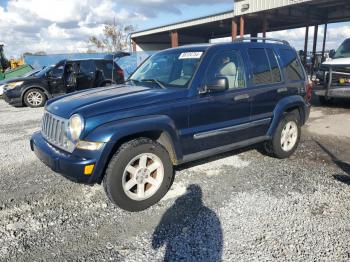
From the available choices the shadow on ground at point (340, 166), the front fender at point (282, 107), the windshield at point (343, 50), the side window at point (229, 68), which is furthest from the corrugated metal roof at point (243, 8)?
the side window at point (229, 68)

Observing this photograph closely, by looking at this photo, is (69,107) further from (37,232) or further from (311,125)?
(311,125)

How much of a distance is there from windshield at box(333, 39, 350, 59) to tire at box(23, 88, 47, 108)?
10.4 meters

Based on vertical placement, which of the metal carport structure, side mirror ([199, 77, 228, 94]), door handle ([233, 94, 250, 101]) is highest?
the metal carport structure

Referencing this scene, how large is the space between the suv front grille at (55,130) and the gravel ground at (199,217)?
80 cm

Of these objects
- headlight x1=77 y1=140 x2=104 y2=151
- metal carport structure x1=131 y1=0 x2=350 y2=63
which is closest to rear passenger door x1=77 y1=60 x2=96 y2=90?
headlight x1=77 y1=140 x2=104 y2=151

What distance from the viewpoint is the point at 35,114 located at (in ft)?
33.9

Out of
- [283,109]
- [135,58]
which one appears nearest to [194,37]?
[135,58]

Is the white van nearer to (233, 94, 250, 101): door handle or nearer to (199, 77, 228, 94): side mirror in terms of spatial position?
(233, 94, 250, 101): door handle

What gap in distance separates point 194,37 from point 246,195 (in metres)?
36.0

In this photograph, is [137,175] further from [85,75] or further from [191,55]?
[85,75]

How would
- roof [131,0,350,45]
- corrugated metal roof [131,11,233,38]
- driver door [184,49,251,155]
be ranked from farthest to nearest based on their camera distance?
corrugated metal roof [131,11,233,38] → roof [131,0,350,45] → driver door [184,49,251,155]

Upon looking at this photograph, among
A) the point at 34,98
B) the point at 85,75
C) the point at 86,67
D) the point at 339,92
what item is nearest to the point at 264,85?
the point at 339,92

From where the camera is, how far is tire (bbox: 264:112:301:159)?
5266 mm

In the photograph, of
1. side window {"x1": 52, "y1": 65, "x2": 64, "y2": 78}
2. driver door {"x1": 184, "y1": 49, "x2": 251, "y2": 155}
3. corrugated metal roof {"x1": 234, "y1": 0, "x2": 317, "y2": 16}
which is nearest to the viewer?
driver door {"x1": 184, "y1": 49, "x2": 251, "y2": 155}
